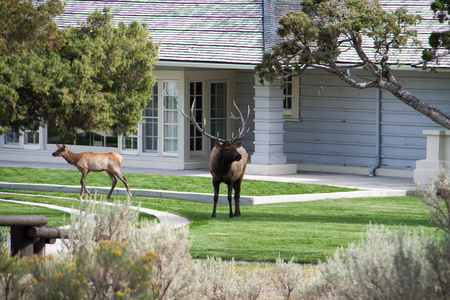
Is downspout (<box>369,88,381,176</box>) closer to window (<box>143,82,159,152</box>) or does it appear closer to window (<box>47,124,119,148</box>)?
window (<box>143,82,159,152</box>)

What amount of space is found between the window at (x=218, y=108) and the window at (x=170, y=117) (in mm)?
1211

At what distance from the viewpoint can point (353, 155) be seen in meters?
22.3

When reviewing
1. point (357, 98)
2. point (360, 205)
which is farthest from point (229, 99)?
point (360, 205)

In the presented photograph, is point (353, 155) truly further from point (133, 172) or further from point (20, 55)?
point (20, 55)

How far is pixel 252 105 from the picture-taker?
23969 millimetres

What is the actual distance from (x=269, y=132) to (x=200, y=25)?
12.2ft

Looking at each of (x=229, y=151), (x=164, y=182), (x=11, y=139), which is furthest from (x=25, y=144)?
(x=229, y=151)

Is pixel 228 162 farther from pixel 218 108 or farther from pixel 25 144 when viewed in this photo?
pixel 25 144

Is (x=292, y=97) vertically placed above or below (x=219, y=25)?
below

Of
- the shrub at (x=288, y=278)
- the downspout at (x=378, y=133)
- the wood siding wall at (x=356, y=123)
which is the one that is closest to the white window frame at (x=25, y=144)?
the wood siding wall at (x=356, y=123)

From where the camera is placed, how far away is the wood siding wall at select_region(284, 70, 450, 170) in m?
21.0

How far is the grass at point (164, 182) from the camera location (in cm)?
1841

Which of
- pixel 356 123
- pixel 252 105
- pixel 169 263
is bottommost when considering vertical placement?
pixel 169 263

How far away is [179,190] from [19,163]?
7.42m
